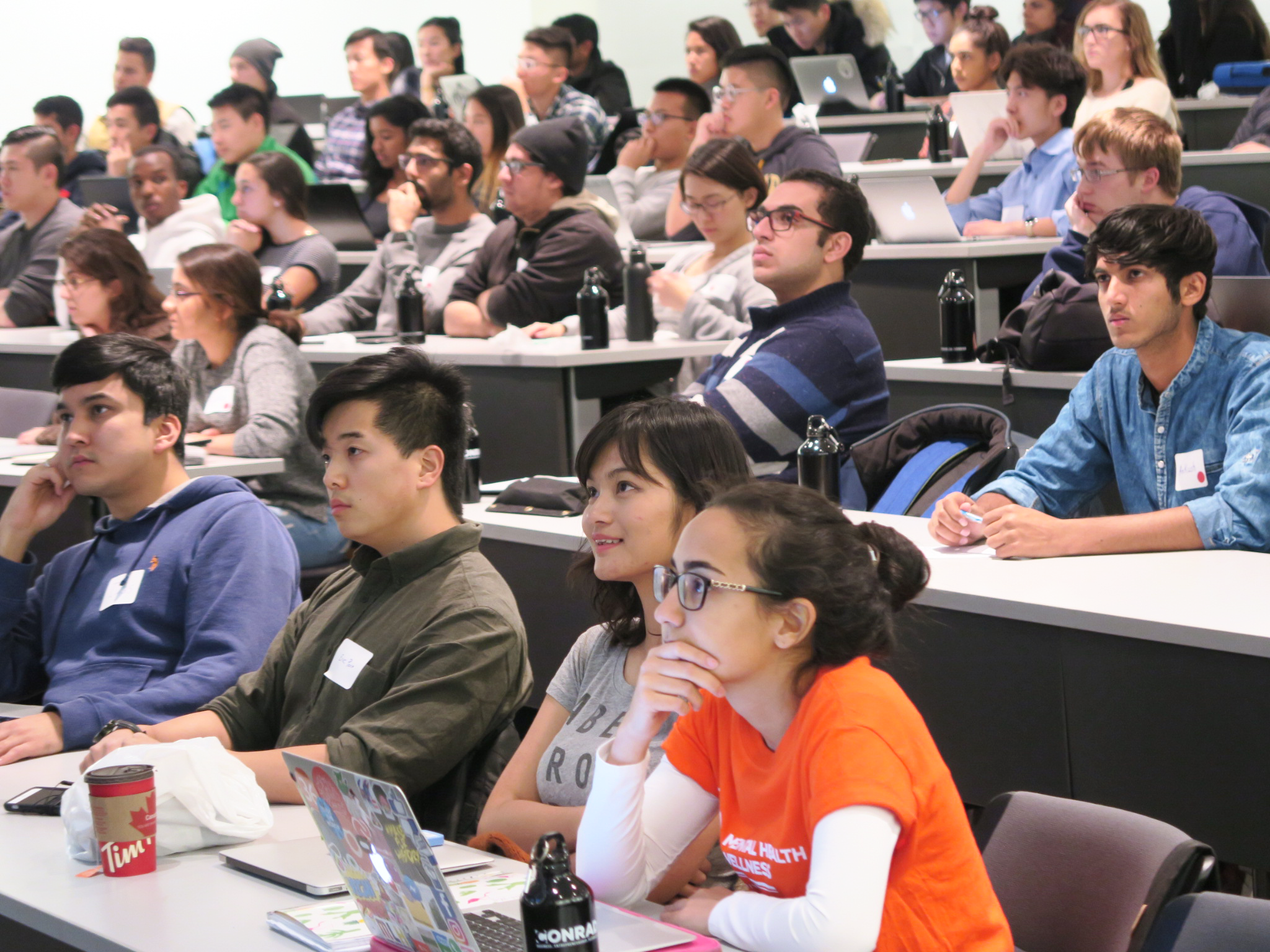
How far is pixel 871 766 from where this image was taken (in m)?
1.24

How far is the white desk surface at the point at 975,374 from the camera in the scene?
348cm

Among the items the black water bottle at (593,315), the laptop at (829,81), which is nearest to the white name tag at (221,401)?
the black water bottle at (593,315)

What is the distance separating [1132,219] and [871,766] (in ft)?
5.10

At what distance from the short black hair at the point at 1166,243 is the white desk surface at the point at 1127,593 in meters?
0.49

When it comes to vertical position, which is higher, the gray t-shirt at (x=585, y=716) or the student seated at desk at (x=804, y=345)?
the student seated at desk at (x=804, y=345)

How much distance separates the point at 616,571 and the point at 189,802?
0.54 m

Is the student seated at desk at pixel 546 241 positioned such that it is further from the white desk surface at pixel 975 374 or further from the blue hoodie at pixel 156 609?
the blue hoodie at pixel 156 609

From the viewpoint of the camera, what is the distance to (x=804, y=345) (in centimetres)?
316

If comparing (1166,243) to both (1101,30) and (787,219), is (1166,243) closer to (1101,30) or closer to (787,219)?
(787,219)

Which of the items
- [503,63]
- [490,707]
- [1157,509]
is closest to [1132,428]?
[1157,509]

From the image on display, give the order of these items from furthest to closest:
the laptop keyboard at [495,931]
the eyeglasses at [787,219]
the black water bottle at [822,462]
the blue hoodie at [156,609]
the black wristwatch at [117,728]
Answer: the eyeglasses at [787,219] → the black water bottle at [822,462] → the blue hoodie at [156,609] → the black wristwatch at [117,728] → the laptop keyboard at [495,931]

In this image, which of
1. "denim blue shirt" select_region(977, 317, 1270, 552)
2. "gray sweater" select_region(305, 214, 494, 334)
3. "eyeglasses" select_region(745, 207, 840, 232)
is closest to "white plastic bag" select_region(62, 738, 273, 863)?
"denim blue shirt" select_region(977, 317, 1270, 552)

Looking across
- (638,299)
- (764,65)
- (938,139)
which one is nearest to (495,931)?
(638,299)

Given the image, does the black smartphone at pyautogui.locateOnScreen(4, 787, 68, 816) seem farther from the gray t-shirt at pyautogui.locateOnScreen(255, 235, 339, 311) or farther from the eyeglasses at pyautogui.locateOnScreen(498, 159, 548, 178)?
the gray t-shirt at pyautogui.locateOnScreen(255, 235, 339, 311)
